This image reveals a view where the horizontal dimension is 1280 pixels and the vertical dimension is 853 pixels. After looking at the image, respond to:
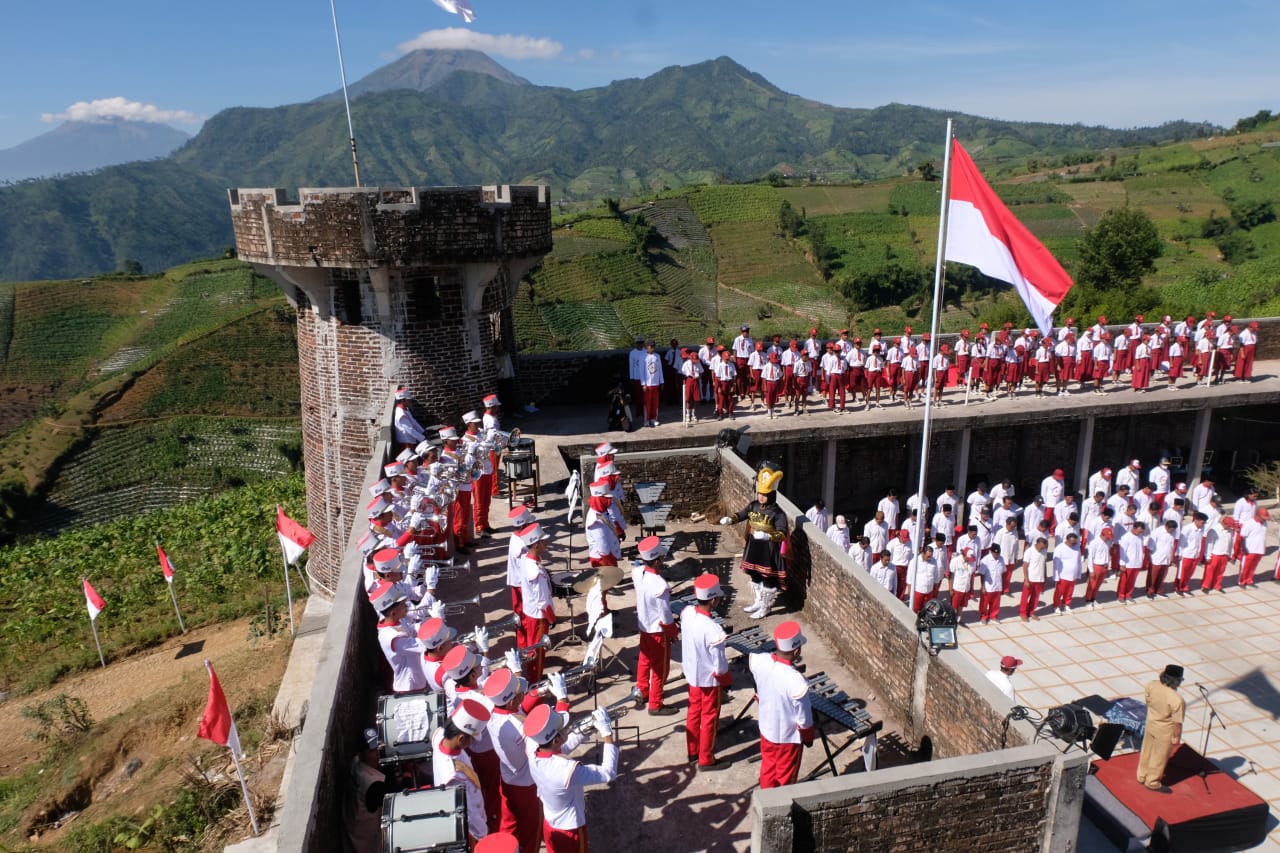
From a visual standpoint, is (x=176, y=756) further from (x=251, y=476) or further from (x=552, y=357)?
(x=251, y=476)

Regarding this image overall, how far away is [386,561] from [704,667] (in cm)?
301

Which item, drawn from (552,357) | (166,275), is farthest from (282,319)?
(552,357)

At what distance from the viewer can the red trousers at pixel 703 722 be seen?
7.23m

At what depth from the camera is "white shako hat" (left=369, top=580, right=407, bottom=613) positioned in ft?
24.2

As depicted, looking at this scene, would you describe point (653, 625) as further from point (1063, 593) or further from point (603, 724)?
point (1063, 593)

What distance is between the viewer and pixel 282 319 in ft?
186

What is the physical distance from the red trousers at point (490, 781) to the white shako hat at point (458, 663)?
54 cm

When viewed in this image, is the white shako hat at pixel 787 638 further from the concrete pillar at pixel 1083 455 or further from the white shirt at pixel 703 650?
the concrete pillar at pixel 1083 455

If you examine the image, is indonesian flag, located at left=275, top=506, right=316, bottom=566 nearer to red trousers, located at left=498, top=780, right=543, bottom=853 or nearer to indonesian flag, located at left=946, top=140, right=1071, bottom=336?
red trousers, located at left=498, top=780, right=543, bottom=853

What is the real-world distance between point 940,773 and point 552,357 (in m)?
13.3

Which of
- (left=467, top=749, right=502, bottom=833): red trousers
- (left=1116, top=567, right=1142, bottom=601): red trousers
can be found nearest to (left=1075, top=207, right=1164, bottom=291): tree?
(left=1116, top=567, right=1142, bottom=601): red trousers

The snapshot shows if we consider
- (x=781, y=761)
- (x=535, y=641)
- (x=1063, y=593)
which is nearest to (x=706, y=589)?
(x=781, y=761)

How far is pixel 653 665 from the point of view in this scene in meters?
8.05

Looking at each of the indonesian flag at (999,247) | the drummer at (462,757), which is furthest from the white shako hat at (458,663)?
the indonesian flag at (999,247)
